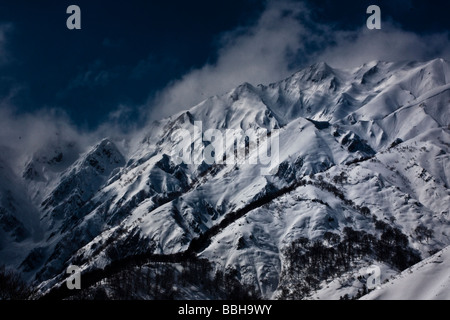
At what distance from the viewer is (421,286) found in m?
78.2

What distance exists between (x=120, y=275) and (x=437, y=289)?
502 feet

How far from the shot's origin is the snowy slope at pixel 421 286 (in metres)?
72.3

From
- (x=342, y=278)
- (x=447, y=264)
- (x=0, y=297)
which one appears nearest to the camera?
(x=447, y=264)

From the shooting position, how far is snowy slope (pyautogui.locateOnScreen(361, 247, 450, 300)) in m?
72.3
